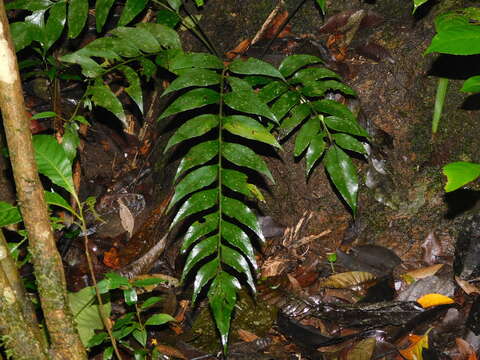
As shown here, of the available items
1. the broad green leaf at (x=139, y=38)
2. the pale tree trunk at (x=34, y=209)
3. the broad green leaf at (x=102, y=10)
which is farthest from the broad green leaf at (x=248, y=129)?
the pale tree trunk at (x=34, y=209)

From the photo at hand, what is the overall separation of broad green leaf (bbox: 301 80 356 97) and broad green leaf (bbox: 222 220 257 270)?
0.76m

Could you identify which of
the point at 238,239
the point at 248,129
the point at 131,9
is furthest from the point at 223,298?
the point at 131,9

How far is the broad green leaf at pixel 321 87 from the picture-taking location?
271 cm

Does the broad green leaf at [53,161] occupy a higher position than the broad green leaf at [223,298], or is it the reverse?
the broad green leaf at [53,161]

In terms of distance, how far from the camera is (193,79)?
2.58 metres

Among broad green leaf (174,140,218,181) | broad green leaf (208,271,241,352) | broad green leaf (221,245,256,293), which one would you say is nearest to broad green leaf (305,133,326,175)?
broad green leaf (174,140,218,181)

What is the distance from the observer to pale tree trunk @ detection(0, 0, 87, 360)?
1.32 meters

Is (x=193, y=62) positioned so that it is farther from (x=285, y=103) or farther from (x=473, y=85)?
(x=473, y=85)

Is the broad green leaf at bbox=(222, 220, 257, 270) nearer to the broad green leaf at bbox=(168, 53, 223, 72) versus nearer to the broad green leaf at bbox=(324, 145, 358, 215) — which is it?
the broad green leaf at bbox=(324, 145, 358, 215)

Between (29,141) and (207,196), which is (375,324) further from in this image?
(29,141)

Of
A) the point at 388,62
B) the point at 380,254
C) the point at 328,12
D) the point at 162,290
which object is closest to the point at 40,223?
the point at 162,290

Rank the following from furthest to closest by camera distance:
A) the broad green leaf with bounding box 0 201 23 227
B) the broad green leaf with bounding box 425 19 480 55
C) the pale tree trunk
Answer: the broad green leaf with bounding box 0 201 23 227, the broad green leaf with bounding box 425 19 480 55, the pale tree trunk

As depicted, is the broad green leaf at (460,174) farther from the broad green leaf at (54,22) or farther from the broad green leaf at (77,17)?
the broad green leaf at (54,22)

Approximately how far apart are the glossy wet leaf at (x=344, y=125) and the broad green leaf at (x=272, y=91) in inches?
9.9
